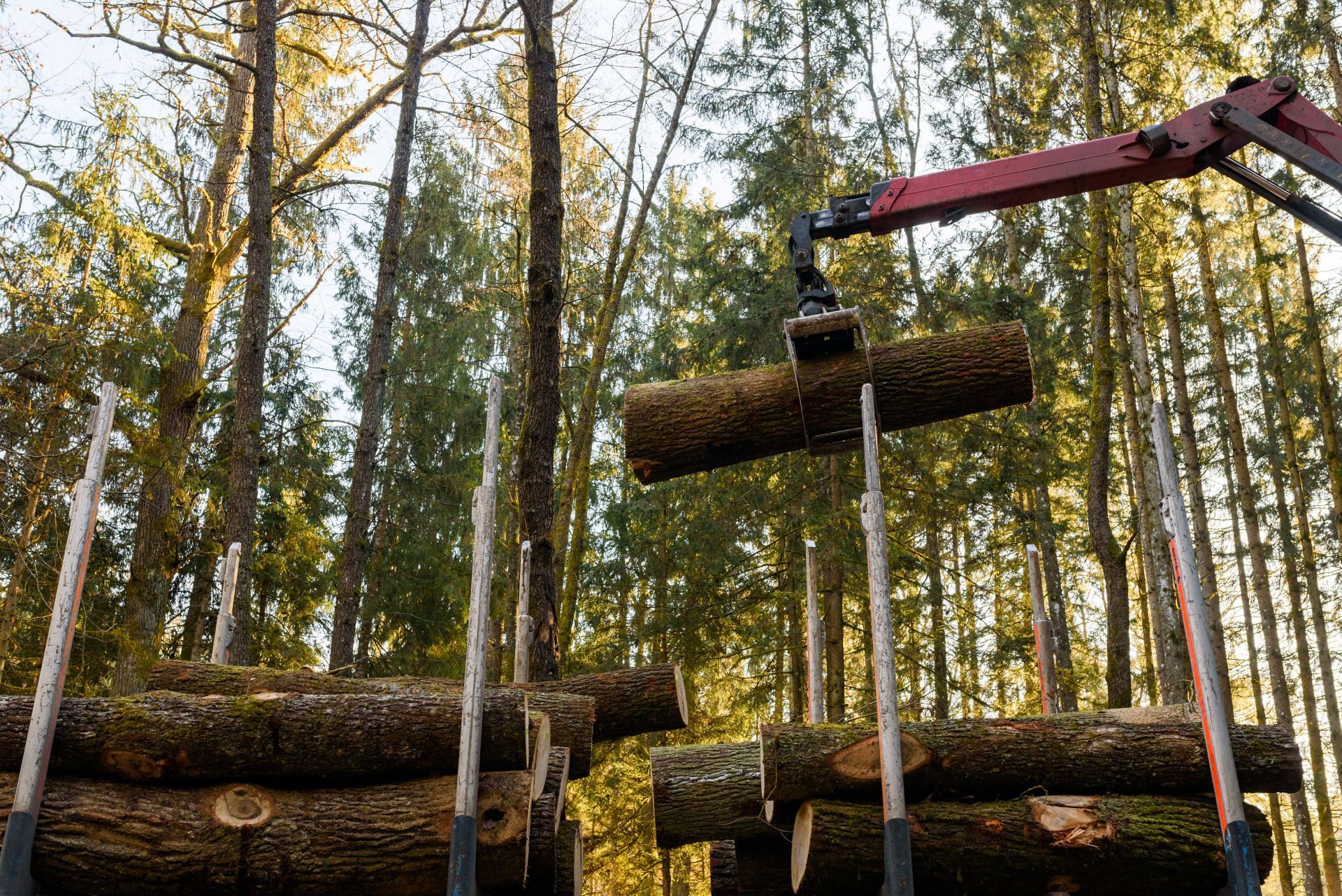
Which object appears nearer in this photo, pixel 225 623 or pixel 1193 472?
pixel 225 623

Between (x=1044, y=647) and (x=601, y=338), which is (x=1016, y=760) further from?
(x=601, y=338)

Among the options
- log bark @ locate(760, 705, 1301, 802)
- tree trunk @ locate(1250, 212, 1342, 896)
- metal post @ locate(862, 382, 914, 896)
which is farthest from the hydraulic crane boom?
tree trunk @ locate(1250, 212, 1342, 896)

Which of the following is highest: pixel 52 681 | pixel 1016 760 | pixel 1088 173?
pixel 1088 173

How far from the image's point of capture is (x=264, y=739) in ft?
16.3

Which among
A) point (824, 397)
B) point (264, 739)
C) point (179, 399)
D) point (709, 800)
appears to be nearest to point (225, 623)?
point (264, 739)

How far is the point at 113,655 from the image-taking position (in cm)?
1484

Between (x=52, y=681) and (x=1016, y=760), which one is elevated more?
(x=52, y=681)

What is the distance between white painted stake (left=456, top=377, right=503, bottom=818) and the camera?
4.59 m

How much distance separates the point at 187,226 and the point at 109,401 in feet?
29.7

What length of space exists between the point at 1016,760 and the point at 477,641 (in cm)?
273

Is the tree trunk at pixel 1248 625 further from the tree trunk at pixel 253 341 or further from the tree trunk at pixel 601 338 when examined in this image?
the tree trunk at pixel 253 341

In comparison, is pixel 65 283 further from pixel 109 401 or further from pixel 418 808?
pixel 418 808

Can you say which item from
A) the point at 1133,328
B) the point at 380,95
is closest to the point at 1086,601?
the point at 1133,328

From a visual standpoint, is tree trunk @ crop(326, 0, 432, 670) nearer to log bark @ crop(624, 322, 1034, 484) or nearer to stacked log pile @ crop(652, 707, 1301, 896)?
log bark @ crop(624, 322, 1034, 484)
